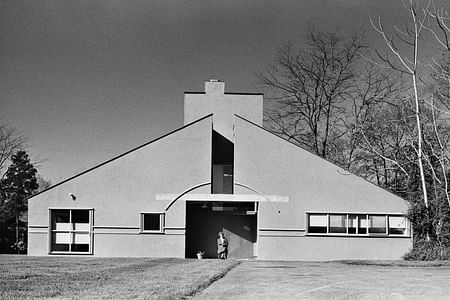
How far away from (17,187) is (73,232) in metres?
36.3

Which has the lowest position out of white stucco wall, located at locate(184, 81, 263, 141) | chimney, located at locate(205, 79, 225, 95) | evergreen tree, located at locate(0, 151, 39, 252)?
evergreen tree, located at locate(0, 151, 39, 252)

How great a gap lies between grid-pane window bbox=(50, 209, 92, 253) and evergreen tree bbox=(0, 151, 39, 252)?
97.0 ft

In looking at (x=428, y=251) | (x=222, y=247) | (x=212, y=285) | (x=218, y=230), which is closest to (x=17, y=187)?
→ (x=218, y=230)

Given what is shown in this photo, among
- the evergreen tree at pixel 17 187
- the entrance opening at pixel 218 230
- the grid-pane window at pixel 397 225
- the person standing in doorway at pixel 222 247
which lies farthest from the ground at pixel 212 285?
the evergreen tree at pixel 17 187

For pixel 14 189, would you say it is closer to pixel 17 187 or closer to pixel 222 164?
pixel 17 187

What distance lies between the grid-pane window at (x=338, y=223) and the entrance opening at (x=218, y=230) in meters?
3.86

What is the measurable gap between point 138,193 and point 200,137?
12.0 feet

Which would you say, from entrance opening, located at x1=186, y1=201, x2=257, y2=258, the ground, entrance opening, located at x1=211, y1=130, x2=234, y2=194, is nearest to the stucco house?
entrance opening, located at x1=211, y1=130, x2=234, y2=194

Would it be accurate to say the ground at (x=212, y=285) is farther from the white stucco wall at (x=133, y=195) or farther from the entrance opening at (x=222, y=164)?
the entrance opening at (x=222, y=164)

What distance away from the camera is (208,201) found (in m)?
32.1

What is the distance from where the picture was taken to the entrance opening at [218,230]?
1335 inches

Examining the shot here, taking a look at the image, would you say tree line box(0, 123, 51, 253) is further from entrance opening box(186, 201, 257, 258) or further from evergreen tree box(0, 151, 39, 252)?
entrance opening box(186, 201, 257, 258)

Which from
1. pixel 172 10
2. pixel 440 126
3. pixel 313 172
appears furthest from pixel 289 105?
pixel 172 10

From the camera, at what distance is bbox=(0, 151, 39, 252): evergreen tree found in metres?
61.5
